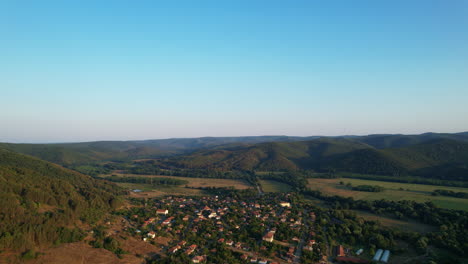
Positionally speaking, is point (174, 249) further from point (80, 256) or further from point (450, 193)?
point (450, 193)

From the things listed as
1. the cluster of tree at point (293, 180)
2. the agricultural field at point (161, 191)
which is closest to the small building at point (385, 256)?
the cluster of tree at point (293, 180)

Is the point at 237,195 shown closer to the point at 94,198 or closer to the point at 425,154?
the point at 94,198

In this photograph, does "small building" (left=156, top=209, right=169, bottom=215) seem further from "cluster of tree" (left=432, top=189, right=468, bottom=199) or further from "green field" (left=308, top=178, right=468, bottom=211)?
"cluster of tree" (left=432, top=189, right=468, bottom=199)

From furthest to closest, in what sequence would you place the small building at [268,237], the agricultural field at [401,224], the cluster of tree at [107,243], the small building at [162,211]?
the small building at [162,211] < the agricultural field at [401,224] < the small building at [268,237] < the cluster of tree at [107,243]

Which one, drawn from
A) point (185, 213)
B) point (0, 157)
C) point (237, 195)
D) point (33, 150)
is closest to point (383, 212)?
point (237, 195)

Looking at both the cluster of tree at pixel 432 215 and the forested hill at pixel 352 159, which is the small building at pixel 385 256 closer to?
the cluster of tree at pixel 432 215

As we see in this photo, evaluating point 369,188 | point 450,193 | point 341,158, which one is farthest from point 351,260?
point 341,158
